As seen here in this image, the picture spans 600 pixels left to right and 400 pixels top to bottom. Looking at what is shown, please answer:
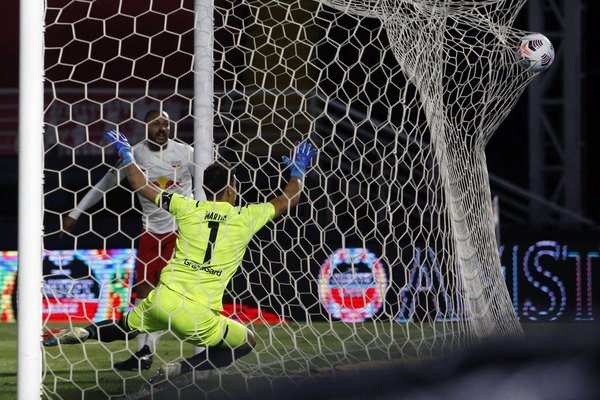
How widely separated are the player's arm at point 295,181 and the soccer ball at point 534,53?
164 cm

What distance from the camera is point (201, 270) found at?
171 inches

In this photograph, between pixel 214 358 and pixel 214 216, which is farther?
pixel 214 358

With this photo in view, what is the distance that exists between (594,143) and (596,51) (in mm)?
1209

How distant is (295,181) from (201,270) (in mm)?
571

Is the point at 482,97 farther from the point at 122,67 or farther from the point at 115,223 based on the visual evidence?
the point at 122,67

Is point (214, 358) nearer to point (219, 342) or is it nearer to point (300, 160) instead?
point (219, 342)

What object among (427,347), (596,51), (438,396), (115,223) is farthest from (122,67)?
(438,396)

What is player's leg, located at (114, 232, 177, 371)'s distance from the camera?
5410 mm

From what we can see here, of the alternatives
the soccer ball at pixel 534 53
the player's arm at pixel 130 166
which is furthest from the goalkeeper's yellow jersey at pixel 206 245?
the soccer ball at pixel 534 53

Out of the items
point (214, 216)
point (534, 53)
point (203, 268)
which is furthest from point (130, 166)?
point (534, 53)

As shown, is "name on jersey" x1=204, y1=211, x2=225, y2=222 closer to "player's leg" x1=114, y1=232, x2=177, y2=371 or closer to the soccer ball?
"player's leg" x1=114, y1=232, x2=177, y2=371

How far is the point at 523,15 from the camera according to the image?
41.8 feet

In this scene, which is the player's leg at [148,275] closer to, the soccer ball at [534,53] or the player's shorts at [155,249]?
the player's shorts at [155,249]

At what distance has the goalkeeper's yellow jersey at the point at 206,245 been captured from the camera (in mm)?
4348
